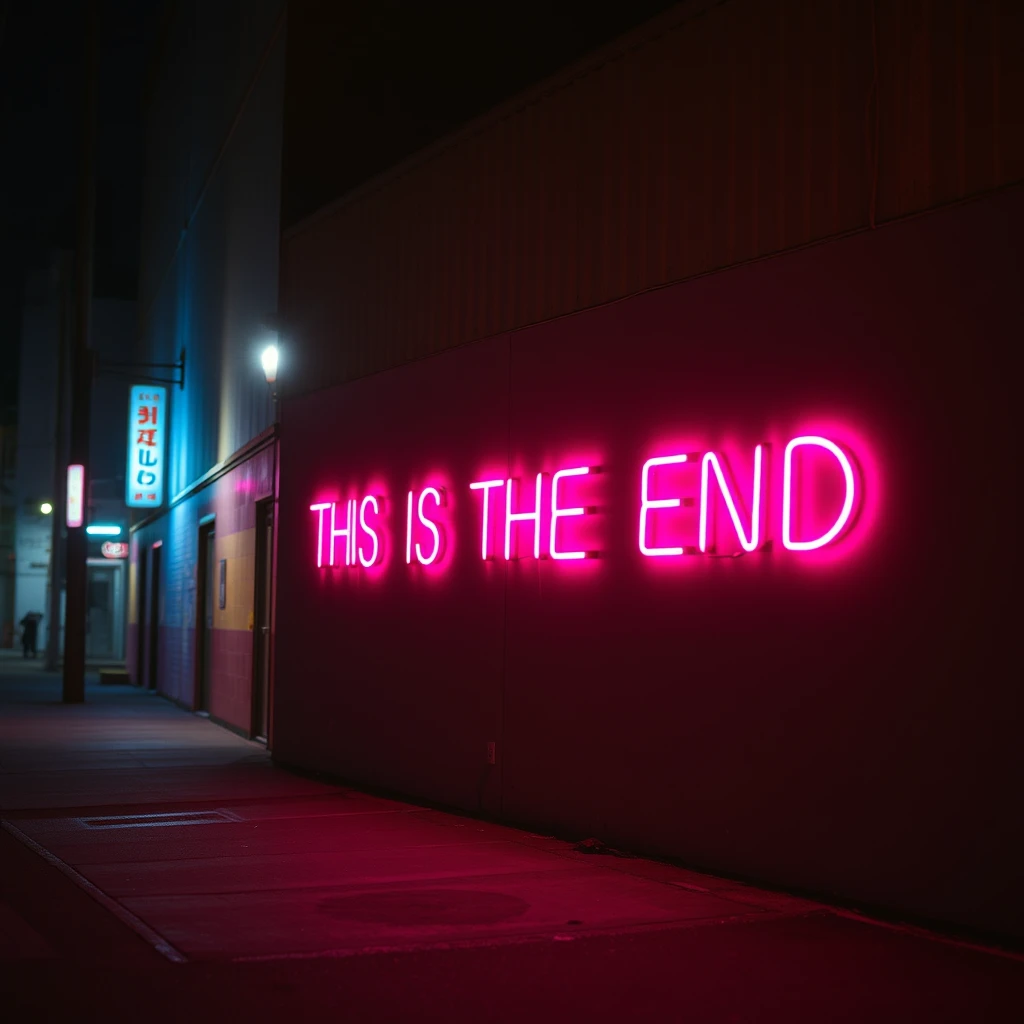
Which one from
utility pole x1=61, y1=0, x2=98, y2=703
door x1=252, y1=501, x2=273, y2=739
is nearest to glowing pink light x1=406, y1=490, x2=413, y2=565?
door x1=252, y1=501, x2=273, y2=739

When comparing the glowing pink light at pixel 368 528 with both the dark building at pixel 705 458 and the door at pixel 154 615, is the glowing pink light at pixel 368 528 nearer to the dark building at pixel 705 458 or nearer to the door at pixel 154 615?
the dark building at pixel 705 458

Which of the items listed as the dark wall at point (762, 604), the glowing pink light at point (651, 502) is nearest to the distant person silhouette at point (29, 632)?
the dark wall at point (762, 604)

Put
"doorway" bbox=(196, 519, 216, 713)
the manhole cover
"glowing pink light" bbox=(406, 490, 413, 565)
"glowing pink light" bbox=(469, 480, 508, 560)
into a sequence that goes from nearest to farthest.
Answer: the manhole cover → "glowing pink light" bbox=(469, 480, 508, 560) → "glowing pink light" bbox=(406, 490, 413, 565) → "doorway" bbox=(196, 519, 216, 713)

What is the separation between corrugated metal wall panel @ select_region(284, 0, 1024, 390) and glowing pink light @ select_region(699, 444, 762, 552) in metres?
1.30

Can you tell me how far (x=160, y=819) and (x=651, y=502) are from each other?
4.69 meters

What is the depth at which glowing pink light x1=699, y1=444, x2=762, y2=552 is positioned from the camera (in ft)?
25.4

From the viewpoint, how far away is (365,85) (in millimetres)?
15500

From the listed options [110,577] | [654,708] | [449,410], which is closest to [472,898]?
[654,708]

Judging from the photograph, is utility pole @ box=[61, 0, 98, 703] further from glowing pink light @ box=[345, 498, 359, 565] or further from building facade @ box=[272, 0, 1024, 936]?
building facade @ box=[272, 0, 1024, 936]

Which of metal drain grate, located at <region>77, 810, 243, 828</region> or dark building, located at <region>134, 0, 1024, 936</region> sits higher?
dark building, located at <region>134, 0, 1024, 936</region>

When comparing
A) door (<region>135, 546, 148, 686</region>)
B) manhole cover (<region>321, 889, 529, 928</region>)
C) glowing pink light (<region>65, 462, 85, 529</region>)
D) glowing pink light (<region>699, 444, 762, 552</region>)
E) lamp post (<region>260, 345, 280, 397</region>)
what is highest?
lamp post (<region>260, 345, 280, 397</region>)

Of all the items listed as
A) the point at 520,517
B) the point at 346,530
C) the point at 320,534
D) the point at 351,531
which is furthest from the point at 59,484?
the point at 520,517

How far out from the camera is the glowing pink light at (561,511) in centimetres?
942

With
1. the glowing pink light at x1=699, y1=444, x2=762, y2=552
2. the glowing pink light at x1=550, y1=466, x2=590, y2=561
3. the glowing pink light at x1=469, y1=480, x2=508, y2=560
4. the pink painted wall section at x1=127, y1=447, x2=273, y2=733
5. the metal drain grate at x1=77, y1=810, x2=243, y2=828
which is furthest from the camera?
the pink painted wall section at x1=127, y1=447, x2=273, y2=733
